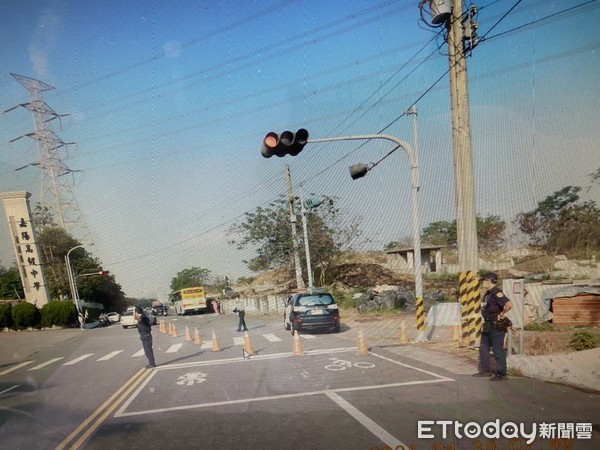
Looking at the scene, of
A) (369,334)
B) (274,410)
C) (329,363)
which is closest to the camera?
(274,410)

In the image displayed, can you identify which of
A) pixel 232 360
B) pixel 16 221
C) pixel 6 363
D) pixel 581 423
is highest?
pixel 16 221

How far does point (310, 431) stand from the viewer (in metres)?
4.09

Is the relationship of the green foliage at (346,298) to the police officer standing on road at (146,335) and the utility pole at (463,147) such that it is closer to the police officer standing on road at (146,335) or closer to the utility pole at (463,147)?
the utility pole at (463,147)

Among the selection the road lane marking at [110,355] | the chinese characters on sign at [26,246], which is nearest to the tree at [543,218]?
the road lane marking at [110,355]

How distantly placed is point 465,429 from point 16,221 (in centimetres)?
487

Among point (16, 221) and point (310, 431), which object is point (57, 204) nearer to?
point (16, 221)

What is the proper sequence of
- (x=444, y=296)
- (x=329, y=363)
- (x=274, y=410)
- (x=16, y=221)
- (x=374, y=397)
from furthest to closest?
(x=444, y=296), (x=329, y=363), (x=374, y=397), (x=274, y=410), (x=16, y=221)

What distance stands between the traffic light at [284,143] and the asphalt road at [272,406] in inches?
164

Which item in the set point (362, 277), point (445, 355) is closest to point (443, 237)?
point (362, 277)

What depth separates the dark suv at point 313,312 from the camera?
12633 mm

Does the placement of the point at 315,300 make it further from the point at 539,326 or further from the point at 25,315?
the point at 25,315

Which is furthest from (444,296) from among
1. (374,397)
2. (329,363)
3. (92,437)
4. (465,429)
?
(92,437)

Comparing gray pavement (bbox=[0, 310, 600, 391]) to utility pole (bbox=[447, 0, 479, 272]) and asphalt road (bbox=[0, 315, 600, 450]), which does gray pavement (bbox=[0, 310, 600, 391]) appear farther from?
utility pole (bbox=[447, 0, 479, 272])
